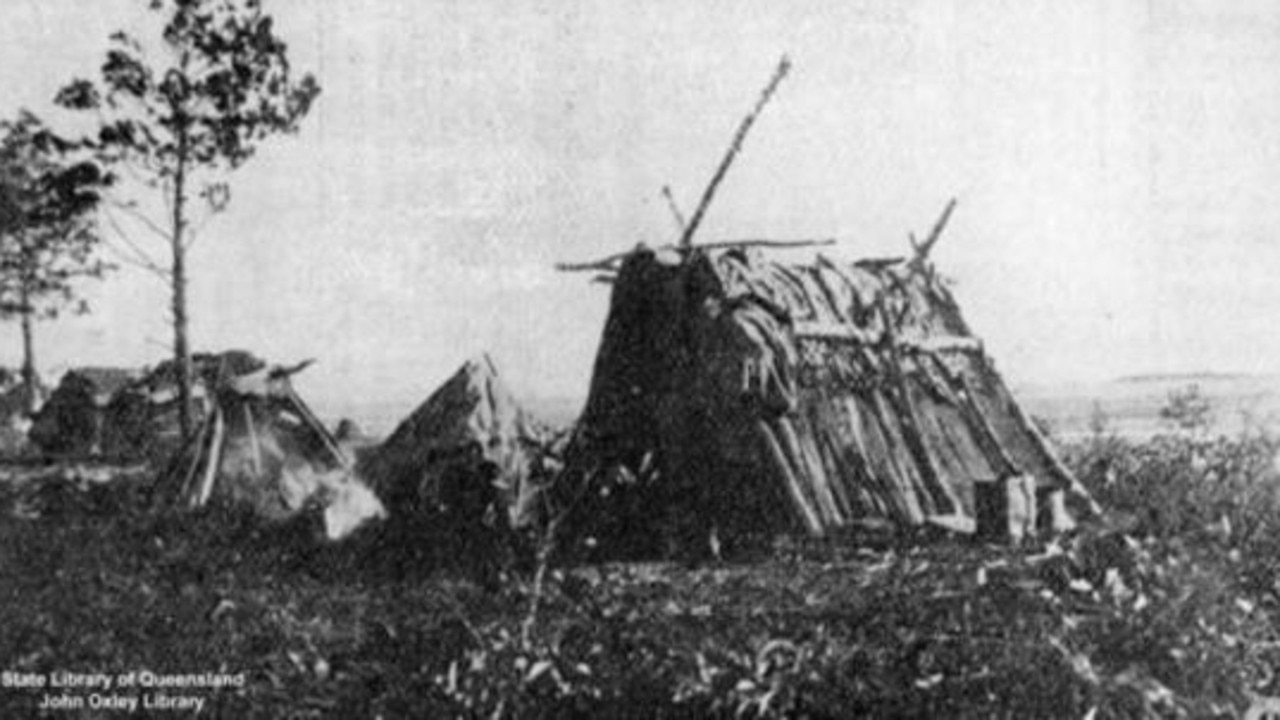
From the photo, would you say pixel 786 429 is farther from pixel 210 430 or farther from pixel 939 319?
pixel 210 430

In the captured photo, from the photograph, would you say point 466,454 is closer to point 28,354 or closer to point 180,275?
point 180,275

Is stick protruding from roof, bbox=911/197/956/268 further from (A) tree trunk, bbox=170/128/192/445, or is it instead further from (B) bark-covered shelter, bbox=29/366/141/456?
(B) bark-covered shelter, bbox=29/366/141/456

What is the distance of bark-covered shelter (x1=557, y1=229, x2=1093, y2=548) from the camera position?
11.0 meters

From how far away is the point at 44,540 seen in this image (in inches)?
481

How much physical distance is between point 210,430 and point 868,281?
259 inches

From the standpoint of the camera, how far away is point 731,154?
1173 centimetres

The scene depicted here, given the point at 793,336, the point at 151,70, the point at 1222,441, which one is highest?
the point at 151,70

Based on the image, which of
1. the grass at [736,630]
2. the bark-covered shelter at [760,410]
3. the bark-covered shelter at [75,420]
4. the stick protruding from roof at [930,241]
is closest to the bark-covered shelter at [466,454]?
the bark-covered shelter at [760,410]

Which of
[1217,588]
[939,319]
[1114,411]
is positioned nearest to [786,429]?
[939,319]

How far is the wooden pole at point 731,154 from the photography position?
11734 millimetres

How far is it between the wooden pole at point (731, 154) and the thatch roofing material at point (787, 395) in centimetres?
46

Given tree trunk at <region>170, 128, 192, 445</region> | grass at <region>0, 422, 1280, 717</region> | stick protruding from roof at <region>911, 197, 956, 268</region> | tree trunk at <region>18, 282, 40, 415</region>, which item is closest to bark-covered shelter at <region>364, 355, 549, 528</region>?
grass at <region>0, 422, 1280, 717</region>

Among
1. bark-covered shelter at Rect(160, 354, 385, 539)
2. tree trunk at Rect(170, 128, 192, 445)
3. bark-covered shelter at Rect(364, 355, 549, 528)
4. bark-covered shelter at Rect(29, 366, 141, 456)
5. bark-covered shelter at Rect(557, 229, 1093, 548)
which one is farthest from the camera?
bark-covered shelter at Rect(29, 366, 141, 456)

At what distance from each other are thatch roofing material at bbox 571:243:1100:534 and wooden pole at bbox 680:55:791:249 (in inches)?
18.2
